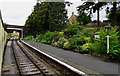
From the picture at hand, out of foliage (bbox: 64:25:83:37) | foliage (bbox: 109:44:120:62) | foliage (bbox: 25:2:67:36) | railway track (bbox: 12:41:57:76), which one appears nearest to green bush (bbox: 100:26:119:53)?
foliage (bbox: 109:44:120:62)

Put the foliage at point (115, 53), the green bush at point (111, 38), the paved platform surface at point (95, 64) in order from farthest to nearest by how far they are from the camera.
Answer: the green bush at point (111, 38) → the foliage at point (115, 53) → the paved platform surface at point (95, 64)

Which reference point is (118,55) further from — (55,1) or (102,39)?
(55,1)

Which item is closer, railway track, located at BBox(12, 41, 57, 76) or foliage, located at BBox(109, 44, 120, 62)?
railway track, located at BBox(12, 41, 57, 76)

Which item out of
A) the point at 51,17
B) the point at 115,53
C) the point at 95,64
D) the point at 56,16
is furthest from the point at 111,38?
the point at 56,16

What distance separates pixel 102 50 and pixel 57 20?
16.9 meters

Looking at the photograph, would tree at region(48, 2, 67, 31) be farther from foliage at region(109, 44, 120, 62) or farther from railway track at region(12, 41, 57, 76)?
foliage at region(109, 44, 120, 62)

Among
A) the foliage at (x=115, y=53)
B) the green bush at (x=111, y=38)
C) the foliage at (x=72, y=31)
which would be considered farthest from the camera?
the foliage at (x=72, y=31)

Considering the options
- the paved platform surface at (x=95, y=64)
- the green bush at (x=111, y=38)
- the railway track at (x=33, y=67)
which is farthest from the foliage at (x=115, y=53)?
the railway track at (x=33, y=67)

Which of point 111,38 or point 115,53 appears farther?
point 111,38

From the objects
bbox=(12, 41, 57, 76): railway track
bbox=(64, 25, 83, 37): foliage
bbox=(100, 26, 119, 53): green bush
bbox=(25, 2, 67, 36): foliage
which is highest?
bbox=(25, 2, 67, 36): foliage

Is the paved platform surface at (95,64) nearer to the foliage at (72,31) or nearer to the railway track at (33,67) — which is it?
the railway track at (33,67)

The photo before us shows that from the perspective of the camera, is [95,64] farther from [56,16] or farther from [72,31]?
[56,16]

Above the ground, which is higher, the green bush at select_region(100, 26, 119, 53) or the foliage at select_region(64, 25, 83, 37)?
the foliage at select_region(64, 25, 83, 37)

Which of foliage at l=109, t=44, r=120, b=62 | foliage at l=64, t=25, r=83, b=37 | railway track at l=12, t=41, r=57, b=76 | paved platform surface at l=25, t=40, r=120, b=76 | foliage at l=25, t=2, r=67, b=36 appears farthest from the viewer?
foliage at l=25, t=2, r=67, b=36
